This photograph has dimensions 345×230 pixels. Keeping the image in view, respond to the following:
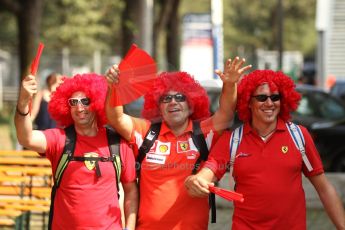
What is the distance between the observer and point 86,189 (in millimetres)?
4953

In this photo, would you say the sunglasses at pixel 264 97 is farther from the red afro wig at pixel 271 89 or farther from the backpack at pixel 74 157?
the backpack at pixel 74 157

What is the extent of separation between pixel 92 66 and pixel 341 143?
2517 centimetres

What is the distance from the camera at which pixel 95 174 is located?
4973 mm

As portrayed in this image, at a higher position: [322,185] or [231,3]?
[231,3]

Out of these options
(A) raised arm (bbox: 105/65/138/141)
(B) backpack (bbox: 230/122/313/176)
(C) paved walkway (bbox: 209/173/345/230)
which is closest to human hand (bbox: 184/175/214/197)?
(B) backpack (bbox: 230/122/313/176)

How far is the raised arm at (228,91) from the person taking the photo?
16.3ft

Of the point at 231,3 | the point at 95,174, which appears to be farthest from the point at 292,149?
the point at 231,3

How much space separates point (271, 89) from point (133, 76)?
2.63ft

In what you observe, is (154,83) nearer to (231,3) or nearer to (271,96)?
(271,96)

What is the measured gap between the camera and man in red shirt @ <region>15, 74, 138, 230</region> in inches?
195

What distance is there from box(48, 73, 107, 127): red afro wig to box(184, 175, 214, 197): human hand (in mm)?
720

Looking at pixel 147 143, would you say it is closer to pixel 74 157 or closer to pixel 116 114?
A: pixel 116 114

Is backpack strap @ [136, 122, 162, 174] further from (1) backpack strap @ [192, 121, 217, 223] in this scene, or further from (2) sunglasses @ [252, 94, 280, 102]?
(2) sunglasses @ [252, 94, 280, 102]

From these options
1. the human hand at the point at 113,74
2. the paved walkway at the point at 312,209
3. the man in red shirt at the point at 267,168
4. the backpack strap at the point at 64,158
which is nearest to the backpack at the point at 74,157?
the backpack strap at the point at 64,158
